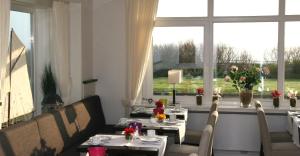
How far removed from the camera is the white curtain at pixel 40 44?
16.7 ft

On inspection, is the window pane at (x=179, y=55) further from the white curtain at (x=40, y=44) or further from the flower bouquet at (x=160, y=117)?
the white curtain at (x=40, y=44)

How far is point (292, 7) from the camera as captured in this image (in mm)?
5535

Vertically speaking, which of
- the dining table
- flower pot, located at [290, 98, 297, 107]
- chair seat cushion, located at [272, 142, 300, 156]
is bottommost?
chair seat cushion, located at [272, 142, 300, 156]

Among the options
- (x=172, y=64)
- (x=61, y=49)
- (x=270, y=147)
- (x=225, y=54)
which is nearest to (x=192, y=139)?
(x=270, y=147)

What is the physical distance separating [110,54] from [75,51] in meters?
0.64

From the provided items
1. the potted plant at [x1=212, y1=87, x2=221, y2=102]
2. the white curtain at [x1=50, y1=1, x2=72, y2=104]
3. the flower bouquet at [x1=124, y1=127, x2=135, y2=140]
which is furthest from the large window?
the potted plant at [x1=212, y1=87, x2=221, y2=102]

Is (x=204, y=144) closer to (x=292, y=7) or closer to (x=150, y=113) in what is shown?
(x=150, y=113)

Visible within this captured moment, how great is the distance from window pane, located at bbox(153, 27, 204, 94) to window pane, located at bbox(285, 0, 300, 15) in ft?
3.88

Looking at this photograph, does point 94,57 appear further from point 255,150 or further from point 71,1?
point 255,150

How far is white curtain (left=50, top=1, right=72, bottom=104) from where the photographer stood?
199 inches

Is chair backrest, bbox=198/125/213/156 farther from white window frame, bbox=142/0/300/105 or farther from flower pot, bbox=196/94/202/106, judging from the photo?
white window frame, bbox=142/0/300/105

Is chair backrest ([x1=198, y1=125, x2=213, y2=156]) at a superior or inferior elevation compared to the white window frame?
inferior

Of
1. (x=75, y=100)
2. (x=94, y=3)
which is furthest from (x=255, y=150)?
(x=94, y=3)

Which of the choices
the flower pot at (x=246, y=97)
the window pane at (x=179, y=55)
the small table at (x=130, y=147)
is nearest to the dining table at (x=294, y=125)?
the flower pot at (x=246, y=97)
